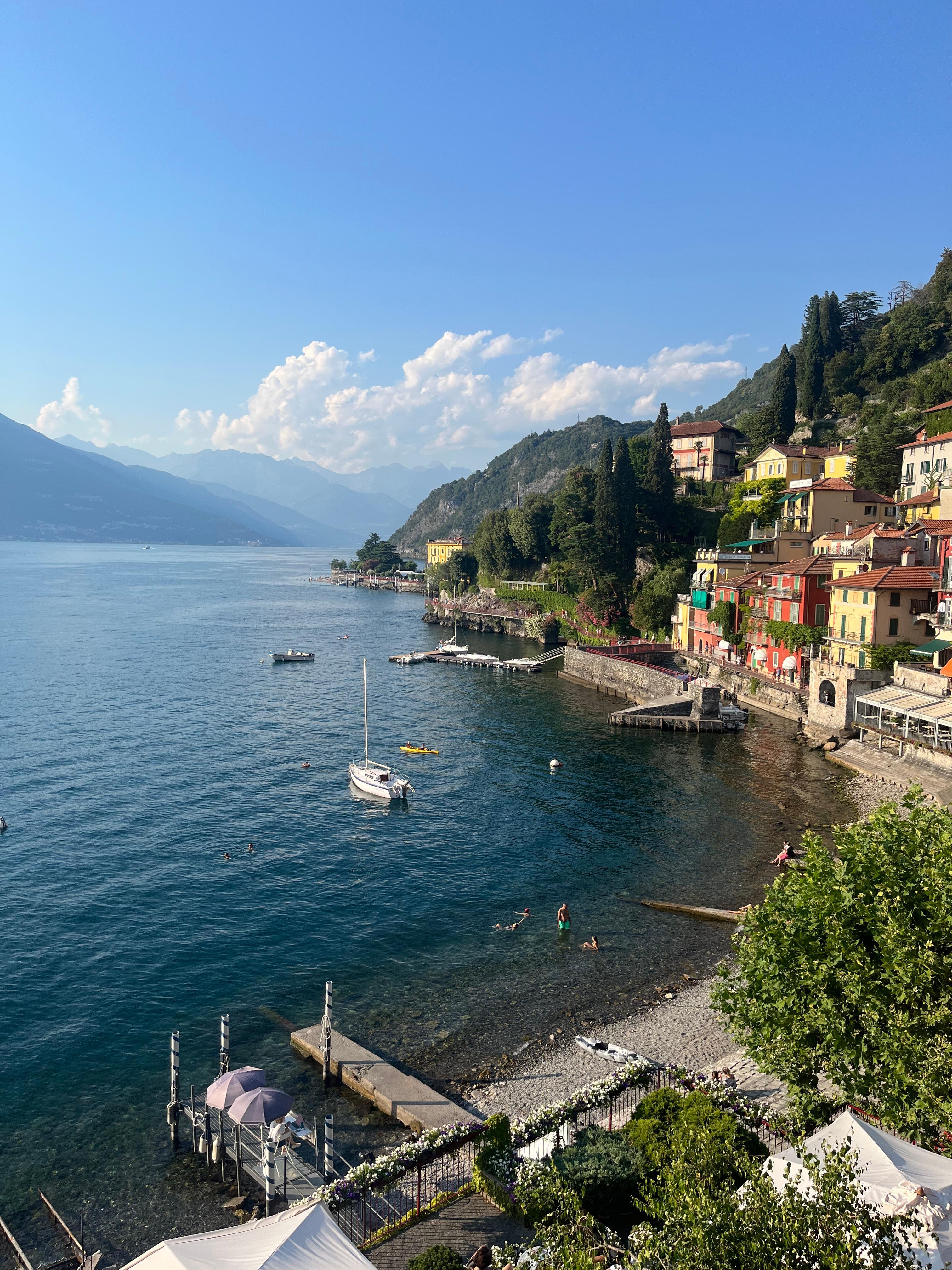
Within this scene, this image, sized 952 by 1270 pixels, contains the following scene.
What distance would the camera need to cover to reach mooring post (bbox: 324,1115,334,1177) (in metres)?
17.9

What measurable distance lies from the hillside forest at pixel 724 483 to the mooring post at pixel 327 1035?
72578mm

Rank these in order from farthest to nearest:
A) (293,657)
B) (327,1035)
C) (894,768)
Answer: (293,657) → (894,768) → (327,1035)

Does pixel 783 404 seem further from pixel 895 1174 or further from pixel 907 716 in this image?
pixel 895 1174

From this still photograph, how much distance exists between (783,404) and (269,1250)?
4465 inches

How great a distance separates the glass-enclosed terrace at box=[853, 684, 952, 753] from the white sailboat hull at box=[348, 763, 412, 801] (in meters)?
29.8

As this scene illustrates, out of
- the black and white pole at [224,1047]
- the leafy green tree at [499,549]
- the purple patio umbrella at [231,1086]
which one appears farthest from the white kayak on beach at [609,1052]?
the leafy green tree at [499,549]

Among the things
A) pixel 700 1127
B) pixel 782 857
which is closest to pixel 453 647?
pixel 782 857

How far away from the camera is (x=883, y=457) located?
259ft

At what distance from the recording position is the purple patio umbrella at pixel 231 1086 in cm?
1875

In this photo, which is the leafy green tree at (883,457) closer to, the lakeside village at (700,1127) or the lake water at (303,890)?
the lake water at (303,890)

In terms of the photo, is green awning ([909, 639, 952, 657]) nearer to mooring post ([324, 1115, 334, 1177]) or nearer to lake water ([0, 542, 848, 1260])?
lake water ([0, 542, 848, 1260])

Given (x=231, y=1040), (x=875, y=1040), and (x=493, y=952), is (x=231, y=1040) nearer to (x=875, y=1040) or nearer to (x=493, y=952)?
(x=493, y=952)

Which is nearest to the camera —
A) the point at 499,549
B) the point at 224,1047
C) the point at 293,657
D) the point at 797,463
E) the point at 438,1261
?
the point at 438,1261

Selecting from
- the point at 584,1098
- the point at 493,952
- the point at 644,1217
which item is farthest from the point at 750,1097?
the point at 493,952
